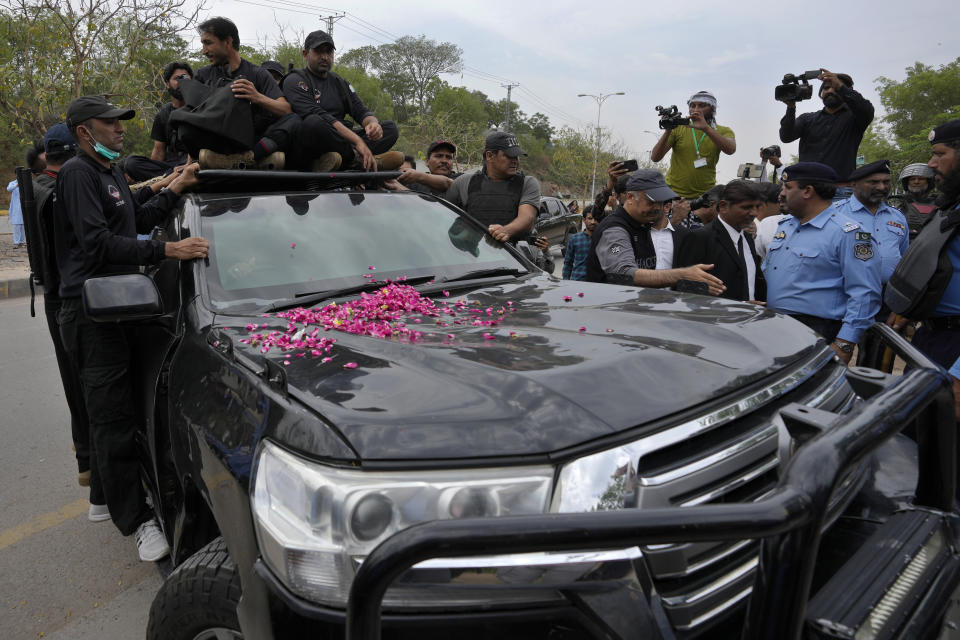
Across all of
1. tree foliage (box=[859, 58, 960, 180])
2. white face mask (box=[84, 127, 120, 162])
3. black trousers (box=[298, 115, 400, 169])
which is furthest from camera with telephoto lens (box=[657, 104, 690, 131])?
tree foliage (box=[859, 58, 960, 180])

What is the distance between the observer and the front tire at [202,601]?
4.99 ft

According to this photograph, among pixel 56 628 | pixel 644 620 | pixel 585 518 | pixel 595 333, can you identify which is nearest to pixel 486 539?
pixel 585 518

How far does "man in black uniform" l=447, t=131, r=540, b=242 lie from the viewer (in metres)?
4.69

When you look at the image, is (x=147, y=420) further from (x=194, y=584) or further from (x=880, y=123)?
(x=880, y=123)

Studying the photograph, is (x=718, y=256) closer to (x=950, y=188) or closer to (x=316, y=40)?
(x=950, y=188)

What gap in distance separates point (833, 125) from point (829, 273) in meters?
2.30

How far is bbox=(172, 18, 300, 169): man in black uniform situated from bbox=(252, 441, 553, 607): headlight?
263 cm

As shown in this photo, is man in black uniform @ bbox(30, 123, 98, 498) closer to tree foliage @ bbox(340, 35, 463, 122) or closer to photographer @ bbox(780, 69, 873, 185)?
photographer @ bbox(780, 69, 873, 185)

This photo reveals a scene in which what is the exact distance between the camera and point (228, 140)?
3.38 metres

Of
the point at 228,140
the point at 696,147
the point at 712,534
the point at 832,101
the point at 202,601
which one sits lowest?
the point at 202,601

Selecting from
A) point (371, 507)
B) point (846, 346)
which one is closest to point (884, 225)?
point (846, 346)

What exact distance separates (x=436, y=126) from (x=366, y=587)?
45759 mm

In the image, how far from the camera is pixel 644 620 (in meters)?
1.10

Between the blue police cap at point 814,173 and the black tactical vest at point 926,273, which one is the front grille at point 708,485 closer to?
the black tactical vest at point 926,273
